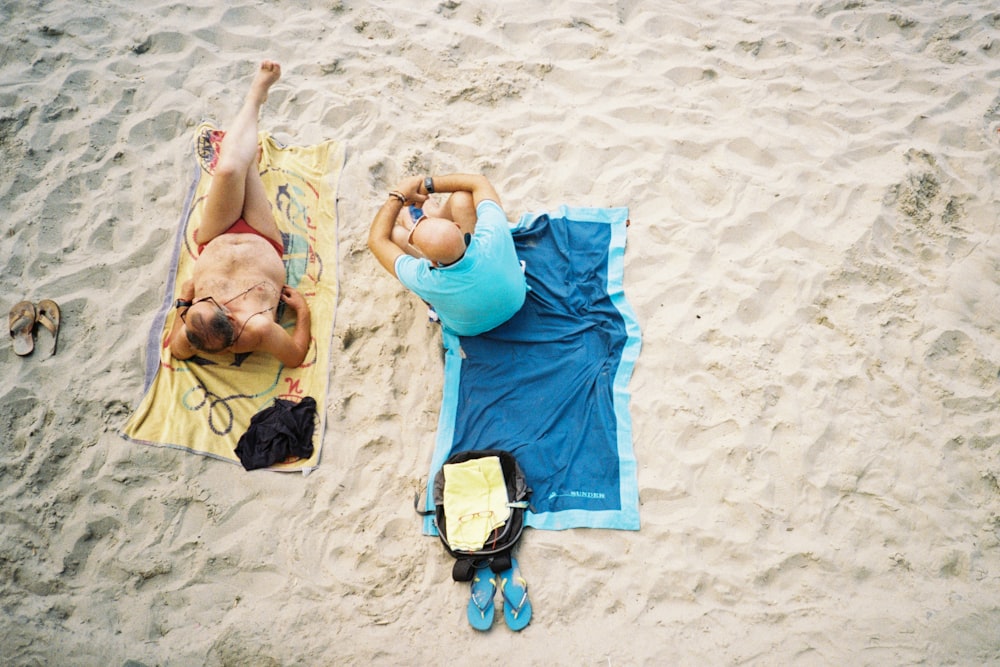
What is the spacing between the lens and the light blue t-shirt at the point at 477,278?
125 inches

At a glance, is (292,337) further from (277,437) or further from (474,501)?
(474,501)

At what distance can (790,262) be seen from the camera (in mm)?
3734

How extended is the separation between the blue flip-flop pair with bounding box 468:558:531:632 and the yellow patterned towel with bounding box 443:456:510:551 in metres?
0.16

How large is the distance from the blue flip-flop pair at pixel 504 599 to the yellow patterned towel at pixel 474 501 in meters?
0.16

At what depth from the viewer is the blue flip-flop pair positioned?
2.92 m

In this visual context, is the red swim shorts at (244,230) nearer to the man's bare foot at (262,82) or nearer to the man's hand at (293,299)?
the man's hand at (293,299)

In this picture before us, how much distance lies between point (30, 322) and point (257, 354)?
53.8 inches

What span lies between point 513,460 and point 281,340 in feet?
4.98

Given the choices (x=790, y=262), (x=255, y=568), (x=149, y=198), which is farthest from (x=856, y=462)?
(x=149, y=198)

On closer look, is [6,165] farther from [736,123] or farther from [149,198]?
[736,123]

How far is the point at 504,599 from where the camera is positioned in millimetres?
2979

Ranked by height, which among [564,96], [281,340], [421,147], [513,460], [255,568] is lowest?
[255,568]

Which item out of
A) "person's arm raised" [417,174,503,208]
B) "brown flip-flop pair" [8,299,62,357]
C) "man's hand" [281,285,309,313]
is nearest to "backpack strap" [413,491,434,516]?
"man's hand" [281,285,309,313]

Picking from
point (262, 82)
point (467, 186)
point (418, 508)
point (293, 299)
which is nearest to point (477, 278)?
point (467, 186)
